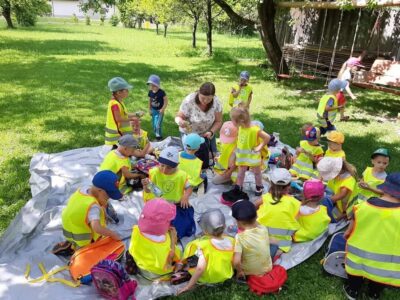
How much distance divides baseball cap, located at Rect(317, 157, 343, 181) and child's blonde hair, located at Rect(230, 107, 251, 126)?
1182mm

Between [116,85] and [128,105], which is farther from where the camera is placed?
[128,105]

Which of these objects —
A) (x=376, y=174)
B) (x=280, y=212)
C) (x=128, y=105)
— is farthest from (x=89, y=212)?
(x=128, y=105)

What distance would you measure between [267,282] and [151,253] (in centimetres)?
124

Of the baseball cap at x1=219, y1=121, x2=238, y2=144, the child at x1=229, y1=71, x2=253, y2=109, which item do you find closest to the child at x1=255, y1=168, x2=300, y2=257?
the baseball cap at x1=219, y1=121, x2=238, y2=144

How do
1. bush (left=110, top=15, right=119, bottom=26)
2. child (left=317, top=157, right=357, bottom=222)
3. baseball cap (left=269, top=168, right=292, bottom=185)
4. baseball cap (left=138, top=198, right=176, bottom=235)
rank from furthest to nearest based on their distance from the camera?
bush (left=110, top=15, right=119, bottom=26)
child (left=317, top=157, right=357, bottom=222)
baseball cap (left=269, top=168, right=292, bottom=185)
baseball cap (left=138, top=198, right=176, bottom=235)

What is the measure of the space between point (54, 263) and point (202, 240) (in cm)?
165

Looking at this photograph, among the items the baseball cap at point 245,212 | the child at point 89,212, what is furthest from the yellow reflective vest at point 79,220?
the baseball cap at point 245,212

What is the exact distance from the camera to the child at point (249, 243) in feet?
12.2

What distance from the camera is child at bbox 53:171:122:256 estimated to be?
378 centimetres

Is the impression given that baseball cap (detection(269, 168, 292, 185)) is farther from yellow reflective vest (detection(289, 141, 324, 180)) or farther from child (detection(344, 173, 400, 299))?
yellow reflective vest (detection(289, 141, 324, 180))

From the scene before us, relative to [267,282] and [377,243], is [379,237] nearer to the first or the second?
[377,243]

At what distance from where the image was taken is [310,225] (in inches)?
179

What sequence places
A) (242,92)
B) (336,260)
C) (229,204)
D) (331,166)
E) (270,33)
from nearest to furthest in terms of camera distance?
(336,260)
(331,166)
(229,204)
(242,92)
(270,33)

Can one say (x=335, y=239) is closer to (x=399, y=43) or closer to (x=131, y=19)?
(x=399, y=43)
